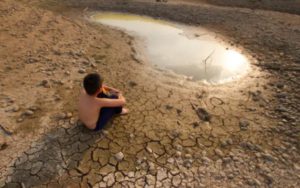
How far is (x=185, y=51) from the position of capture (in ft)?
23.4

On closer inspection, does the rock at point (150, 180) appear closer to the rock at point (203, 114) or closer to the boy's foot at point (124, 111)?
the boy's foot at point (124, 111)

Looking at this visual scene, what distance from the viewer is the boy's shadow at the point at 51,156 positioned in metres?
3.34

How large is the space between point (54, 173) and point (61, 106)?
1464mm

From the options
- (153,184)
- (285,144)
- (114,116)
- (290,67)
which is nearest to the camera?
(153,184)

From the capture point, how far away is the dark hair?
12.0ft

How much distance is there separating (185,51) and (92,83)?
4024 mm

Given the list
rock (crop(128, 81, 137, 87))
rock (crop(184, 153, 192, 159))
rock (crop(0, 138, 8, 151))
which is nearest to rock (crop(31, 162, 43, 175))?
rock (crop(0, 138, 8, 151))

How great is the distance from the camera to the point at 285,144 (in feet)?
13.0

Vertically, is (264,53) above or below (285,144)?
above

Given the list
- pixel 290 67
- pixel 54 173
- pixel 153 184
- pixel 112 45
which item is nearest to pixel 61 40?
pixel 112 45

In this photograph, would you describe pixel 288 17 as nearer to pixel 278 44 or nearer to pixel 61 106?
pixel 278 44

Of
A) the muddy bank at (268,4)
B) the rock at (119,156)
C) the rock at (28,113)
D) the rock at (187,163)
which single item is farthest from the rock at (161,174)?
the muddy bank at (268,4)

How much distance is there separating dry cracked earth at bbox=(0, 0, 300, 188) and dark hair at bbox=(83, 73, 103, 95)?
0.73 meters

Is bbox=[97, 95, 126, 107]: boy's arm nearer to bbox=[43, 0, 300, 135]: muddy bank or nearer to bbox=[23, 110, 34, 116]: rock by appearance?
bbox=[23, 110, 34, 116]: rock
